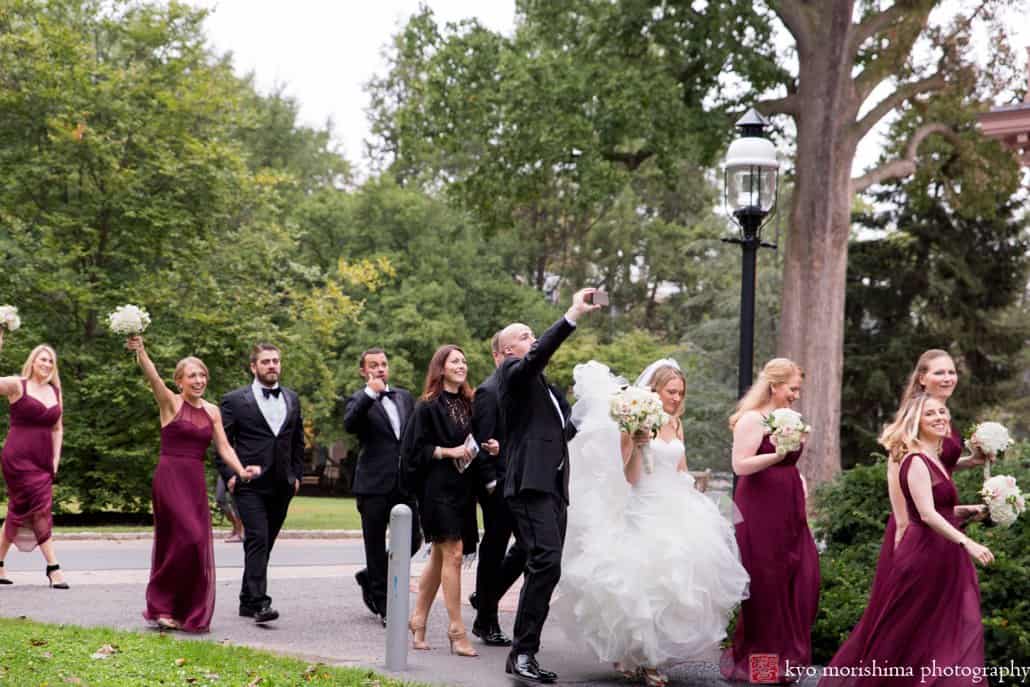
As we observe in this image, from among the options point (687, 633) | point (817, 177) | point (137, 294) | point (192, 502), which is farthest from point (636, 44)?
point (687, 633)

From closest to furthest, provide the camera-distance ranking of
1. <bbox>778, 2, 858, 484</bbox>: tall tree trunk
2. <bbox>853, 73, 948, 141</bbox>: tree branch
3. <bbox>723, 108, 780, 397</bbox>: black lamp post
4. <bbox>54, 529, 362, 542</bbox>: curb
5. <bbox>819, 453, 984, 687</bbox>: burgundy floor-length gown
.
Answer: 1. <bbox>819, 453, 984, 687</bbox>: burgundy floor-length gown
2. <bbox>723, 108, 780, 397</bbox>: black lamp post
3. <bbox>54, 529, 362, 542</bbox>: curb
4. <bbox>778, 2, 858, 484</bbox>: tall tree trunk
5. <bbox>853, 73, 948, 141</bbox>: tree branch

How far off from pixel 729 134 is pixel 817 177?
2.36 meters

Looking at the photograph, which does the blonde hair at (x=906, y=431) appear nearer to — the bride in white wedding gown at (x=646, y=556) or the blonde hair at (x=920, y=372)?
the blonde hair at (x=920, y=372)

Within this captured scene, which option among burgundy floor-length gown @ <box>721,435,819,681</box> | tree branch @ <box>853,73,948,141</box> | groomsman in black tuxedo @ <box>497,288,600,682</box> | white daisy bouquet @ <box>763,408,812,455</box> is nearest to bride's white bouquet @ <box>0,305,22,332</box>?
groomsman in black tuxedo @ <box>497,288,600,682</box>

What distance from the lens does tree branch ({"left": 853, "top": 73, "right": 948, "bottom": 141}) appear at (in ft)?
82.8

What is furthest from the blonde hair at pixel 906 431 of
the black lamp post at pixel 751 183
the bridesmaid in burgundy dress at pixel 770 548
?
the black lamp post at pixel 751 183

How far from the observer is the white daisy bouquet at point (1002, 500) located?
7.44 metres

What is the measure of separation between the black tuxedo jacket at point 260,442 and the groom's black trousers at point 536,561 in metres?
2.99

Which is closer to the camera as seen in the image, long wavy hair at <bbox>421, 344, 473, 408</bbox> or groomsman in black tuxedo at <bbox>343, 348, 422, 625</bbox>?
long wavy hair at <bbox>421, 344, 473, 408</bbox>

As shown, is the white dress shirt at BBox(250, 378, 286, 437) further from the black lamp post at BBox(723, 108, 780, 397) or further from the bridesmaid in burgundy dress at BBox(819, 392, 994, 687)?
the bridesmaid in burgundy dress at BBox(819, 392, 994, 687)

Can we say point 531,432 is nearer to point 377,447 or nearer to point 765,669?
point 765,669

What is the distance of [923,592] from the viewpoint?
7383 mm

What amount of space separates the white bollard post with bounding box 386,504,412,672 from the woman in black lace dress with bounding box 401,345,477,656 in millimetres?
619

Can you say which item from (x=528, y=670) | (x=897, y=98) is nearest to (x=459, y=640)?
(x=528, y=670)
